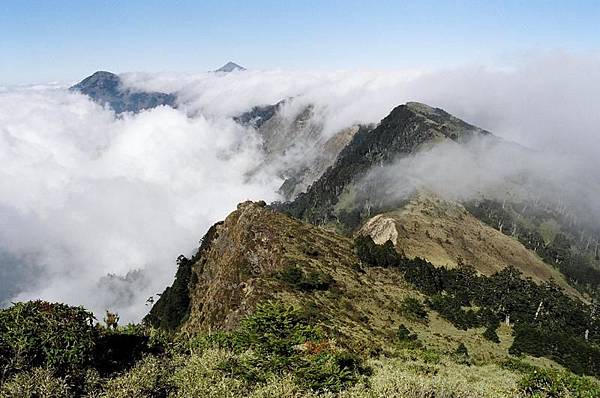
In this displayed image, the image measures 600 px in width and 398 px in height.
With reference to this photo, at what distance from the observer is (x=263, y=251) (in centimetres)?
9244

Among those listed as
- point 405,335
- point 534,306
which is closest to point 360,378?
point 405,335

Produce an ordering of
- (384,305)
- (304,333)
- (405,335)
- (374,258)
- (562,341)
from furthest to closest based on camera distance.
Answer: (374,258), (562,341), (384,305), (405,335), (304,333)

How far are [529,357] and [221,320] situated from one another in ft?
188

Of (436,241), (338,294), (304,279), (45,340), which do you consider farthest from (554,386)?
(436,241)

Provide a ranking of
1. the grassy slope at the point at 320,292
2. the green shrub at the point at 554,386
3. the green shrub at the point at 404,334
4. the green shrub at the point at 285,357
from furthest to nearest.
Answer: the green shrub at the point at 404,334
the grassy slope at the point at 320,292
the green shrub at the point at 554,386
the green shrub at the point at 285,357

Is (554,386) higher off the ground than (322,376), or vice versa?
(322,376)

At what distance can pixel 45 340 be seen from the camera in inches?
1141

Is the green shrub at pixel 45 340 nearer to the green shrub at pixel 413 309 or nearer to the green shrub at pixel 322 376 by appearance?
the green shrub at pixel 322 376

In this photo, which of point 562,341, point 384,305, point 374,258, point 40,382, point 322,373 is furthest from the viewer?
point 374,258

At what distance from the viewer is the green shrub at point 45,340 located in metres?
28.4

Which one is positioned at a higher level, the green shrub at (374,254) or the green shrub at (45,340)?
the green shrub at (45,340)

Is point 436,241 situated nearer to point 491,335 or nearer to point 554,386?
point 491,335

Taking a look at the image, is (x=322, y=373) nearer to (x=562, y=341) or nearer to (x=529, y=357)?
(x=529, y=357)

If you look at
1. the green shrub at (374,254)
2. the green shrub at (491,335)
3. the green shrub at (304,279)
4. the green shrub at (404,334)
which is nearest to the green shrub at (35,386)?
the green shrub at (304,279)
